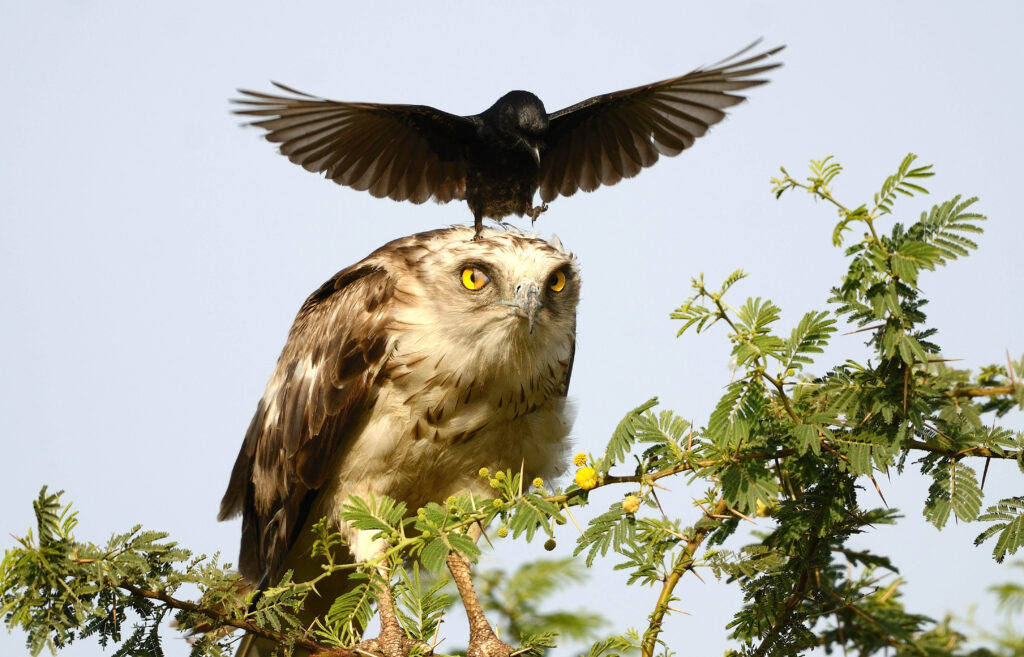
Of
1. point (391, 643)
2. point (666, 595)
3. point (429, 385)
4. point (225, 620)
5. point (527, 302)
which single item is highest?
point (527, 302)

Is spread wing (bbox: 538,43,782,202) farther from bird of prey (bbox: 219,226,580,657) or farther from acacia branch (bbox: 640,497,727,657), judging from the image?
acacia branch (bbox: 640,497,727,657)

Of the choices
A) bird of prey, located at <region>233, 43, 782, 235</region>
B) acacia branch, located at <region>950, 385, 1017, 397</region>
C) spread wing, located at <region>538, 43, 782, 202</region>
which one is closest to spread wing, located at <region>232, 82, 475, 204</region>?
bird of prey, located at <region>233, 43, 782, 235</region>

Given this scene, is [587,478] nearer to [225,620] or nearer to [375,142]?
[225,620]

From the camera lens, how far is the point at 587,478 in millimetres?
3055

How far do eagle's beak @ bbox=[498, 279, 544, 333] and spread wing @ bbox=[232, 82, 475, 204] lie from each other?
46.2 inches

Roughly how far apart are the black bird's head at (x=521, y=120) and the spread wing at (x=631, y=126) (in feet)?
0.88

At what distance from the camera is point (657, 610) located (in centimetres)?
323

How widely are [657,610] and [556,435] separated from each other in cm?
187

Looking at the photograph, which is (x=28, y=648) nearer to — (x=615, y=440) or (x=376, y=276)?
(x=615, y=440)

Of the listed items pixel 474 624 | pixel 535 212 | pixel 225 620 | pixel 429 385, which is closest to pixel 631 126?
pixel 535 212

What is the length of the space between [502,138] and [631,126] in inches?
34.7

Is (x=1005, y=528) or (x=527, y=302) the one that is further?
(x=527, y=302)

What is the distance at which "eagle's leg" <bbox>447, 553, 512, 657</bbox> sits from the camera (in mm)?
4320

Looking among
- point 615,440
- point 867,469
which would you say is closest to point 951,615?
point 867,469
